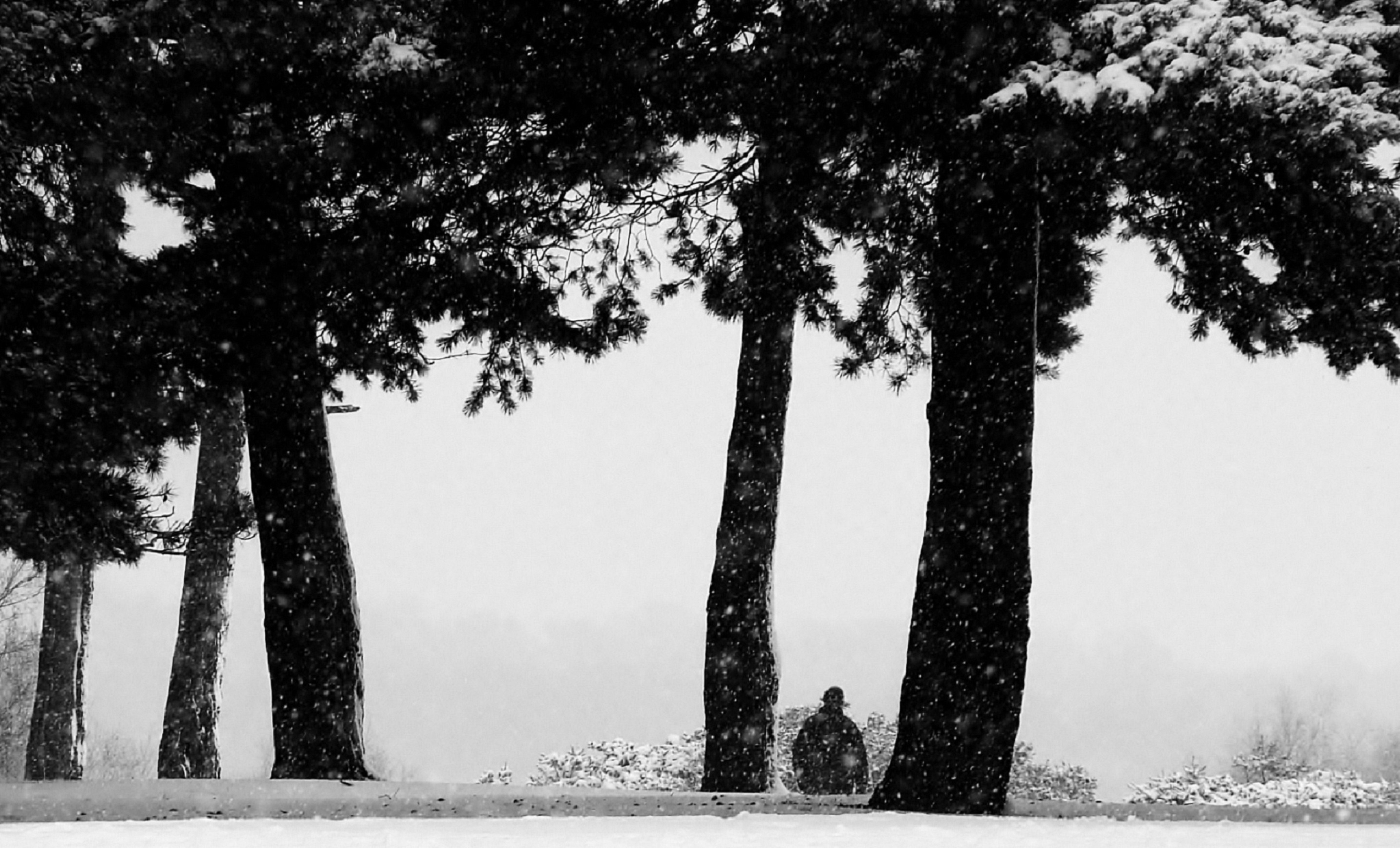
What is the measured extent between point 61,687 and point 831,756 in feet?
34.8

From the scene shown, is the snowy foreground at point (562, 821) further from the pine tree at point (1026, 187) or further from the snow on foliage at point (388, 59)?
the snow on foliage at point (388, 59)

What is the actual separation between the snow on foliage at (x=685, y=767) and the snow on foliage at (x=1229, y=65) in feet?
35.8

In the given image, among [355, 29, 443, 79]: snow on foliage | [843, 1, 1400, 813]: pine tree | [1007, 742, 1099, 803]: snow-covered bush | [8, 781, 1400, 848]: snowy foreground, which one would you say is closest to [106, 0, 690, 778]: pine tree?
[355, 29, 443, 79]: snow on foliage

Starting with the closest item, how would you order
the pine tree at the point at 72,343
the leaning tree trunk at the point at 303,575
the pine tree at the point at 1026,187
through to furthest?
the pine tree at the point at 1026,187 → the pine tree at the point at 72,343 → the leaning tree trunk at the point at 303,575

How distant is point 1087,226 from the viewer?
11.7m

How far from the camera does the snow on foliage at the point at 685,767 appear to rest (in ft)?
54.4

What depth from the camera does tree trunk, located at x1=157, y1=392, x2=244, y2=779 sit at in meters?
15.1

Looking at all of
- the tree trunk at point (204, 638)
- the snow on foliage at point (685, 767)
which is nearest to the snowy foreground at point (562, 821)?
the tree trunk at point (204, 638)

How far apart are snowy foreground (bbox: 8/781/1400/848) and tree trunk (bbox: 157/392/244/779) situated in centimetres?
650

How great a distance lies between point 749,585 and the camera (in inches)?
448

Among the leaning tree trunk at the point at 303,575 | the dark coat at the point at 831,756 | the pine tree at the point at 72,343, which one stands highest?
the pine tree at the point at 72,343

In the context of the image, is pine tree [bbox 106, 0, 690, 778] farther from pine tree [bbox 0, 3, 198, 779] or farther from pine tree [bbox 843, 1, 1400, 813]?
pine tree [bbox 843, 1, 1400, 813]

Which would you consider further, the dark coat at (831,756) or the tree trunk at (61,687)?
the tree trunk at (61,687)

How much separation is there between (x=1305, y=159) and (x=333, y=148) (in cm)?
630
